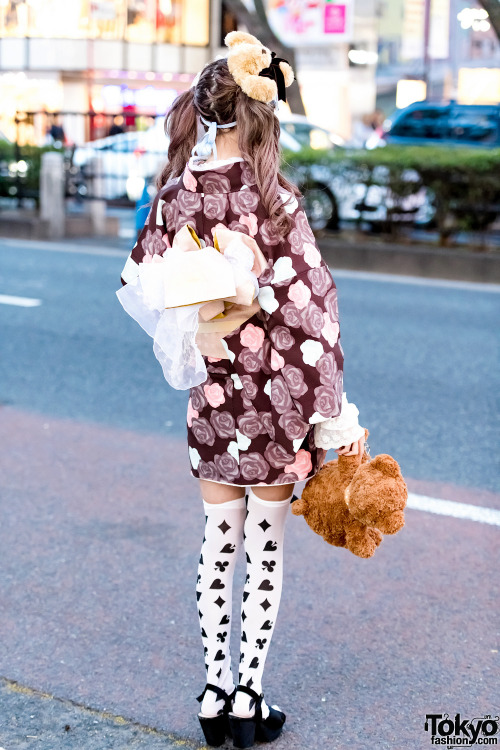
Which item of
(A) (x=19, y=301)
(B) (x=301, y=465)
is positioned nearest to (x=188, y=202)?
(B) (x=301, y=465)

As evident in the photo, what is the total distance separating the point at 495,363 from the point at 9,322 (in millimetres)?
4098

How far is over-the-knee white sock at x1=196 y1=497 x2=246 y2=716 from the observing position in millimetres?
2686

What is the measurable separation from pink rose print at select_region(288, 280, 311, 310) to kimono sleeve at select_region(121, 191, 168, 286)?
1.19 feet

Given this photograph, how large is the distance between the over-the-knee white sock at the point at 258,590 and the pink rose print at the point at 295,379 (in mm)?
339

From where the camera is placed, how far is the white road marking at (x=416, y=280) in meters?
11.0

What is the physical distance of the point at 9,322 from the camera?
8.66m

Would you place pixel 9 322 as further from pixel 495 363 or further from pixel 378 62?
pixel 378 62

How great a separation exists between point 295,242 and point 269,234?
0.07m

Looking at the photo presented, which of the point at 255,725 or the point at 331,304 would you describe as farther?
the point at 255,725

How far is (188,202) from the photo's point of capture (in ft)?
8.14

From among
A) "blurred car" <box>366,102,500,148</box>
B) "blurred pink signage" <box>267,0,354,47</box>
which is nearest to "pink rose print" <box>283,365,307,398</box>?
"blurred car" <box>366,102,500,148</box>

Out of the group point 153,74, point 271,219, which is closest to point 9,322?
point 271,219

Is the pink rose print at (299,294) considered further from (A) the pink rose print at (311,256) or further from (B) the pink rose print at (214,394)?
(B) the pink rose print at (214,394)

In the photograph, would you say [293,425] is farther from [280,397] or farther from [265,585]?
[265,585]
